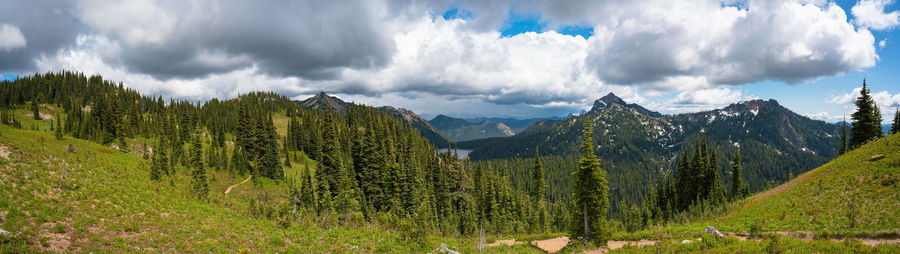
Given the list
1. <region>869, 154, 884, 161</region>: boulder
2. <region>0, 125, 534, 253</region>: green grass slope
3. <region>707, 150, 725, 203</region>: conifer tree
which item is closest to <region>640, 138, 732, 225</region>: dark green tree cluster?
<region>707, 150, 725, 203</region>: conifer tree

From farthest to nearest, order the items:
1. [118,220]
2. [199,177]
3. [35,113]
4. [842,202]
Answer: [35,113], [199,177], [842,202], [118,220]

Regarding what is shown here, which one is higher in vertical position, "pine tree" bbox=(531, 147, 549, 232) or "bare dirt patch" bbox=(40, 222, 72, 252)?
"bare dirt patch" bbox=(40, 222, 72, 252)

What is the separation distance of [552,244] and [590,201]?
780 cm

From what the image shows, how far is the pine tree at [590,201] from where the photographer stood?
34.0m

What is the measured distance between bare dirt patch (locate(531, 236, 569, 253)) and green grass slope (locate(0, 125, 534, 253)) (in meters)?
5.01

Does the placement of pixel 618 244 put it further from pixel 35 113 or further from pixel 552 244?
pixel 35 113

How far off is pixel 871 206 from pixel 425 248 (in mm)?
39908

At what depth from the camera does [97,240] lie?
20.5 meters

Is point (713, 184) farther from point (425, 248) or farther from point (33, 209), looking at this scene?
point (33, 209)

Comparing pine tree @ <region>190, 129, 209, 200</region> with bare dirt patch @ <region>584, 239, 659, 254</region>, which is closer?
bare dirt patch @ <region>584, 239, 659, 254</region>

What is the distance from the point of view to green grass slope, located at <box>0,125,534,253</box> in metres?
20.3

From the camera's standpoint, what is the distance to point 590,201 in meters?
34.5

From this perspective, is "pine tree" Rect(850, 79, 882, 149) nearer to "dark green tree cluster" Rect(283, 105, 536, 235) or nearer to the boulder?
the boulder

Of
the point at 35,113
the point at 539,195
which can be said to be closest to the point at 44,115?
the point at 35,113
